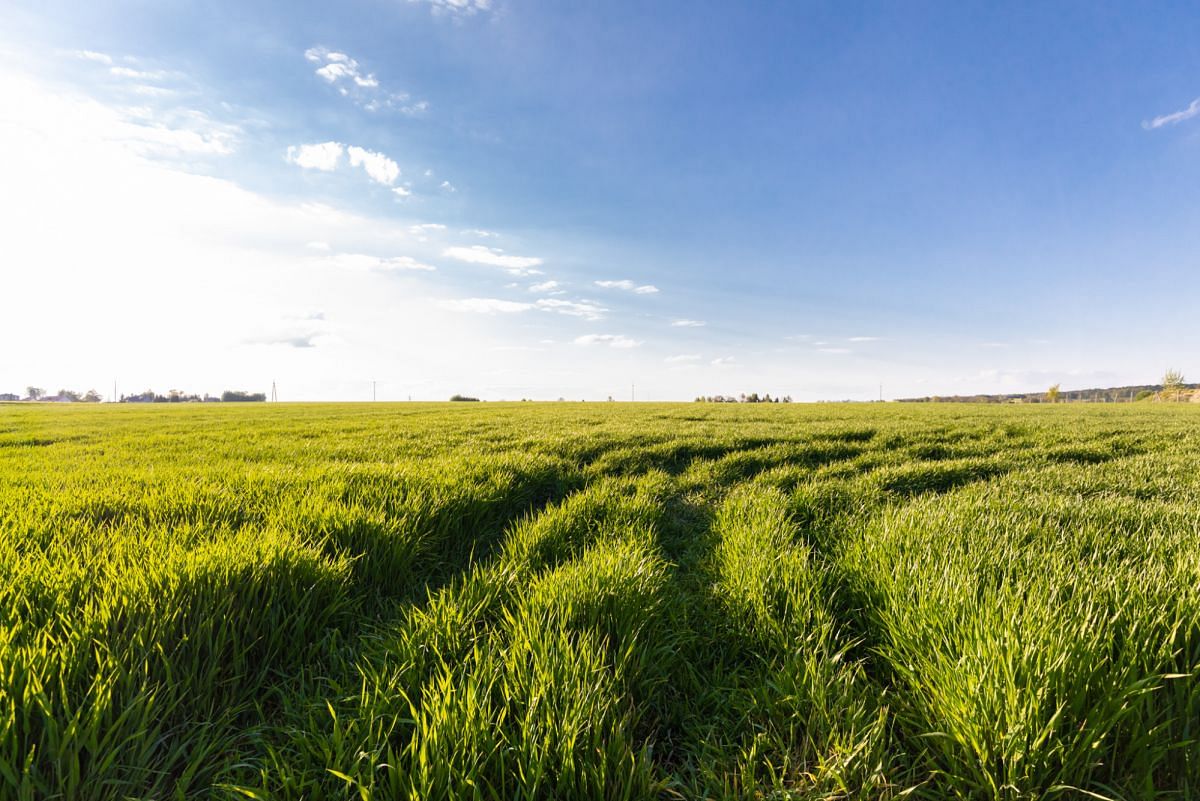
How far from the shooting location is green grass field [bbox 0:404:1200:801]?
1.53 m

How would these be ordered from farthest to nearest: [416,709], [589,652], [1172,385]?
[1172,385] → [589,652] → [416,709]

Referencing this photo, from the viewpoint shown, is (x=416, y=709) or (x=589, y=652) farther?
(x=589, y=652)

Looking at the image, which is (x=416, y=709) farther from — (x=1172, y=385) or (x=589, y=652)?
(x=1172, y=385)

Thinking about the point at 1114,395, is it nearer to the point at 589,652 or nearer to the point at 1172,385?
the point at 1172,385

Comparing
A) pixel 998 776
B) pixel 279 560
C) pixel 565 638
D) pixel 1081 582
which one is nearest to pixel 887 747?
pixel 998 776

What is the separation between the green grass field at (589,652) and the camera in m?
1.53

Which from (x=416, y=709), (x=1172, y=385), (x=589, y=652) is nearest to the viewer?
(x=416, y=709)

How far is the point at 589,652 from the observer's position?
6.45 feet

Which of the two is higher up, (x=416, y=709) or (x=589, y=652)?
(x=589, y=652)

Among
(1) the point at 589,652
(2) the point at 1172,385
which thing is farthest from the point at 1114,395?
(1) the point at 589,652

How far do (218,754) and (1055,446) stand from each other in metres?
12.7

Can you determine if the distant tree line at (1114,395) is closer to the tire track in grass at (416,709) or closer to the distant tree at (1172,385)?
the distant tree at (1172,385)

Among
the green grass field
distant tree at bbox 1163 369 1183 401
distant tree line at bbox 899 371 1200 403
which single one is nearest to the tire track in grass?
the green grass field

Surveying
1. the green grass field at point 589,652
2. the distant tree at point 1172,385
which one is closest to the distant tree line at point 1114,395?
the distant tree at point 1172,385
